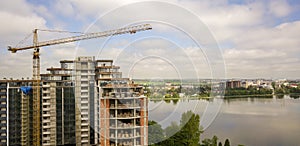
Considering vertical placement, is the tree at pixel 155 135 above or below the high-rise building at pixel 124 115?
below

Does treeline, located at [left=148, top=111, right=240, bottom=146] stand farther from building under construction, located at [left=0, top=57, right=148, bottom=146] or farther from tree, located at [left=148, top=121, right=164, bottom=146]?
building under construction, located at [left=0, top=57, right=148, bottom=146]

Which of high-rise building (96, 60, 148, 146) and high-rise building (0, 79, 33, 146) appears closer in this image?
high-rise building (96, 60, 148, 146)

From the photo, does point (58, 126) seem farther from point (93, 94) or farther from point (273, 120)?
point (273, 120)

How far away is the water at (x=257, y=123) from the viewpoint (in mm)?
6469

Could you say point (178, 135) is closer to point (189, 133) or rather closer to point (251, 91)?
point (189, 133)

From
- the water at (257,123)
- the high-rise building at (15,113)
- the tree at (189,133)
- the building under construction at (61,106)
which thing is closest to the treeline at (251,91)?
the water at (257,123)

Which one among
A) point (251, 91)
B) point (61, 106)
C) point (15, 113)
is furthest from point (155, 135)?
point (251, 91)

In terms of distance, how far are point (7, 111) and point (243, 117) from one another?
7.12m

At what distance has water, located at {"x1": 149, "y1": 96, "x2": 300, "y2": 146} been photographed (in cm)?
647

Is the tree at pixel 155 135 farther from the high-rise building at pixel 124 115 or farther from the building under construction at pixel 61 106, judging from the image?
the building under construction at pixel 61 106

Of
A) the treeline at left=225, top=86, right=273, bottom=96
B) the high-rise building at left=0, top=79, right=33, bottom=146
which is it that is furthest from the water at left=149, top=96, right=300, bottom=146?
the high-rise building at left=0, top=79, right=33, bottom=146

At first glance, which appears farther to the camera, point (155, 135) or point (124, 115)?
point (155, 135)

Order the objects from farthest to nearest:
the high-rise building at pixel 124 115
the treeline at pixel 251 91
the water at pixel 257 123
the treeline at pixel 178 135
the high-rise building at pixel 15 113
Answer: the treeline at pixel 251 91
the water at pixel 257 123
the high-rise building at pixel 15 113
the treeline at pixel 178 135
the high-rise building at pixel 124 115

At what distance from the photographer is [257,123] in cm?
816
